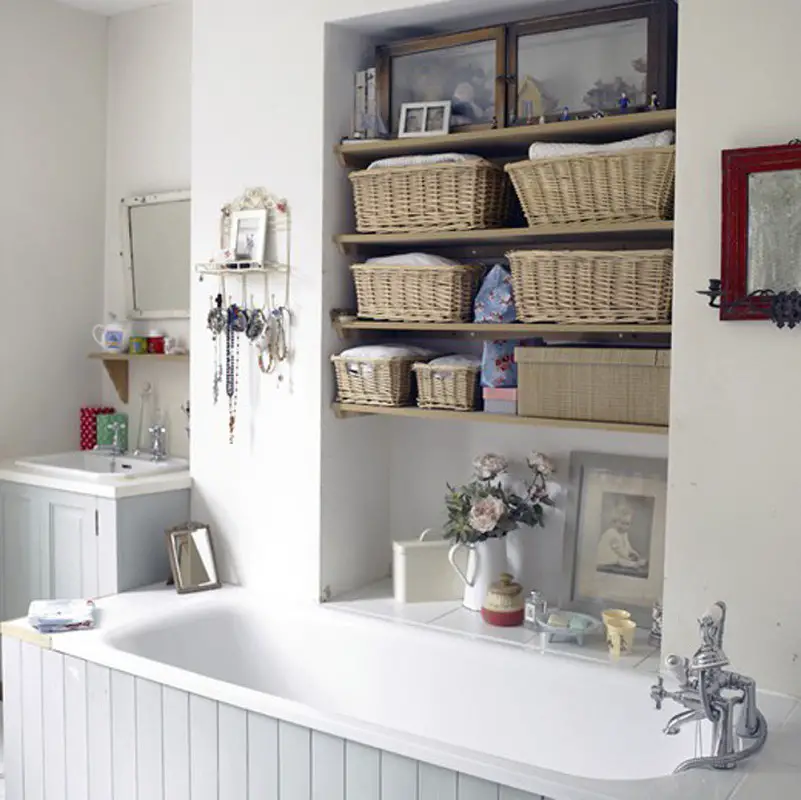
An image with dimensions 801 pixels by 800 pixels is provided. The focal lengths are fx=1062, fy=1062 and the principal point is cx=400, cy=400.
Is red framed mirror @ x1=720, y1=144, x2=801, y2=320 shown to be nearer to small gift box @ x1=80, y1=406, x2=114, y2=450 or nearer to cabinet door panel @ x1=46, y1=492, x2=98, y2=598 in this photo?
cabinet door panel @ x1=46, y1=492, x2=98, y2=598

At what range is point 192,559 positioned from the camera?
3.26 metres

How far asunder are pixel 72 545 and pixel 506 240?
5.35ft

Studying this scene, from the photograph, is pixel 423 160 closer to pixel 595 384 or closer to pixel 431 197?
pixel 431 197

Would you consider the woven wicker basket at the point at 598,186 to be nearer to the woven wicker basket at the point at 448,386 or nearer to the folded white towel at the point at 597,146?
the folded white towel at the point at 597,146

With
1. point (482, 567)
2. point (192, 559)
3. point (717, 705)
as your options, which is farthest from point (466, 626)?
point (717, 705)

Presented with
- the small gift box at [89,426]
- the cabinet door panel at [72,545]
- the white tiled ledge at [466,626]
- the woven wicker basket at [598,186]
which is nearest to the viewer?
the woven wicker basket at [598,186]

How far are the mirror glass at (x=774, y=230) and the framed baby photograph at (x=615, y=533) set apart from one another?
73cm

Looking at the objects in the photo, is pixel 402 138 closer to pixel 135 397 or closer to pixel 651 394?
pixel 651 394

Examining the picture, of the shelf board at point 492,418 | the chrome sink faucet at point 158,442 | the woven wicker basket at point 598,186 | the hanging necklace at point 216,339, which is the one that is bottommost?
the chrome sink faucet at point 158,442

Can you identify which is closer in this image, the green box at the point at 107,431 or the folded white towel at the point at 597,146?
the folded white towel at the point at 597,146

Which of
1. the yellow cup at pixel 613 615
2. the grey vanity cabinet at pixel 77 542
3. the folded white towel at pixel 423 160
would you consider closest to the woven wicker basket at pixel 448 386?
the folded white towel at pixel 423 160

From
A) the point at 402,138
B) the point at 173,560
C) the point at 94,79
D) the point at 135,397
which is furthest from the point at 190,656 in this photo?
the point at 94,79

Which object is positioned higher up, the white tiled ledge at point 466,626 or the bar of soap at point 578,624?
the bar of soap at point 578,624

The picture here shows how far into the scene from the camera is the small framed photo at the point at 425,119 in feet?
9.65
